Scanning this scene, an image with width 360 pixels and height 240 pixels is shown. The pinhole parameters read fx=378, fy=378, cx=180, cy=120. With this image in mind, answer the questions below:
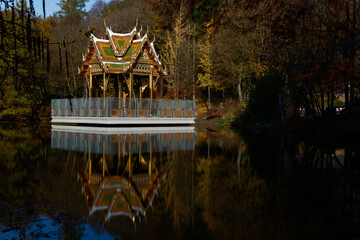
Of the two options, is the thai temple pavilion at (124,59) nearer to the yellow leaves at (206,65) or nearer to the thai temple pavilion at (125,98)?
the thai temple pavilion at (125,98)

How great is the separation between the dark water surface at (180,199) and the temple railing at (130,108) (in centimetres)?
1983

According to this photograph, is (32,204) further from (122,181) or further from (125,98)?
(125,98)

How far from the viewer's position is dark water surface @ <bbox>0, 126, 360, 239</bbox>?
392 cm

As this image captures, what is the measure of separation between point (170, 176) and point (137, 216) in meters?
2.96

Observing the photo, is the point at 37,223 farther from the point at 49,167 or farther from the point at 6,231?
the point at 49,167

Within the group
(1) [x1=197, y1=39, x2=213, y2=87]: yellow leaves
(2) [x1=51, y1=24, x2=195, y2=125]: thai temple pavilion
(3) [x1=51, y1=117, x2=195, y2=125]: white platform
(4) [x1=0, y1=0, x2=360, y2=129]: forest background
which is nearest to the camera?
(4) [x1=0, y1=0, x2=360, y2=129]: forest background

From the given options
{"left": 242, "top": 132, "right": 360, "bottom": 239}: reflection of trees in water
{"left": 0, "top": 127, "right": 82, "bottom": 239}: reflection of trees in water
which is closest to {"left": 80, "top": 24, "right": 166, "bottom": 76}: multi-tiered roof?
{"left": 242, "top": 132, "right": 360, "bottom": 239}: reflection of trees in water

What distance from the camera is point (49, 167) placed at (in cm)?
852

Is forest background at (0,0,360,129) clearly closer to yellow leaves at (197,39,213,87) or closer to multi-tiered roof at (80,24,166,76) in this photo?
yellow leaves at (197,39,213,87)

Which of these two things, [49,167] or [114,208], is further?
[49,167]

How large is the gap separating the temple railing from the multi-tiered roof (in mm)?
2613

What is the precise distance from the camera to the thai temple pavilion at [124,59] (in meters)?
30.8

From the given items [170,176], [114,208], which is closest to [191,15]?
[170,176]

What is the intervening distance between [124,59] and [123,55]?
381 millimetres
